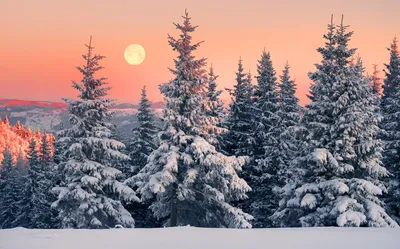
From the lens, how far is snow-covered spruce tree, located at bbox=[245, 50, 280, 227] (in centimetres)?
2520

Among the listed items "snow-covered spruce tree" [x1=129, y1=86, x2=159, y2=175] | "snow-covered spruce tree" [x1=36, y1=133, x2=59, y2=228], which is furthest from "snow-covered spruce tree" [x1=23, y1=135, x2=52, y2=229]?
"snow-covered spruce tree" [x1=129, y1=86, x2=159, y2=175]

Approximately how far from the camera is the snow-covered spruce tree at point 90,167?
19.3 meters

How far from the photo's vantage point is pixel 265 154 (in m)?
25.4

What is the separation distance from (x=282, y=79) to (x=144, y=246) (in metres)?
25.5

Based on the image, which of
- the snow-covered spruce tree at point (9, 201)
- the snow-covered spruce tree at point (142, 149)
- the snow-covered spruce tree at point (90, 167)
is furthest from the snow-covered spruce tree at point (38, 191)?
the snow-covered spruce tree at point (90, 167)

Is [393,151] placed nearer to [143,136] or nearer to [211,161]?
[211,161]

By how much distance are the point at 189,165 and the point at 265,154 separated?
27.7 ft

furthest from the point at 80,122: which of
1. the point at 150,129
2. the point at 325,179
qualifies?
the point at 325,179

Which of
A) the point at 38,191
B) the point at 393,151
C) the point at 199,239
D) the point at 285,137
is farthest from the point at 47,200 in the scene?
the point at 199,239

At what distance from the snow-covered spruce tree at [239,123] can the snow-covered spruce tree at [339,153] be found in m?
6.85

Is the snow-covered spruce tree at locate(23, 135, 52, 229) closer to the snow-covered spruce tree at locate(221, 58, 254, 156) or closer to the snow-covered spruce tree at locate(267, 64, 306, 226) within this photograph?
the snow-covered spruce tree at locate(221, 58, 254, 156)

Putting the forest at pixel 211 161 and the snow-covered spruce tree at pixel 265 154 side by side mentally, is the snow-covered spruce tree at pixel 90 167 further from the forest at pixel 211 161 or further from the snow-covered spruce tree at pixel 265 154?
the snow-covered spruce tree at pixel 265 154

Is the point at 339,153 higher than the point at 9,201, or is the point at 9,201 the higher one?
the point at 339,153

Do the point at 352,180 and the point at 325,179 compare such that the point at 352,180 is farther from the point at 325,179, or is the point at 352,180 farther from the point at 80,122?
the point at 80,122
